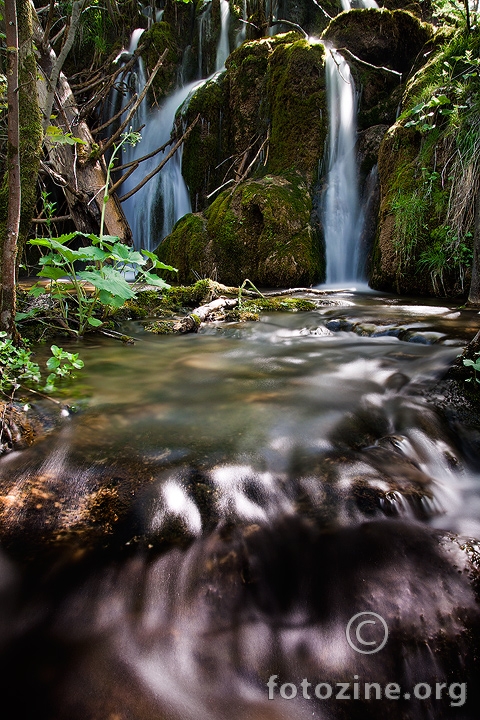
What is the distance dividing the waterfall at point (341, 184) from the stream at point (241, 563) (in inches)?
232

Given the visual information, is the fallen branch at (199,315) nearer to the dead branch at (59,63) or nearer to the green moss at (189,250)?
the dead branch at (59,63)

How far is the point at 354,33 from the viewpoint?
882 centimetres

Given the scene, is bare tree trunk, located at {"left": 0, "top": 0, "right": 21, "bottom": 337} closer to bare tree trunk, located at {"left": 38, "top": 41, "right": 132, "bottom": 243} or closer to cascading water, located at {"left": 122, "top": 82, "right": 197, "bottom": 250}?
bare tree trunk, located at {"left": 38, "top": 41, "right": 132, "bottom": 243}

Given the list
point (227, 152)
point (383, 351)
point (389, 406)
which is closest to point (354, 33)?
point (227, 152)

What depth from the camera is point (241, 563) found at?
121 cm

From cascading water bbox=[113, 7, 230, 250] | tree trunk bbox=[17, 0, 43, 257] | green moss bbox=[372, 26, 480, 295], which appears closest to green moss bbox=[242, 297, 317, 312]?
green moss bbox=[372, 26, 480, 295]

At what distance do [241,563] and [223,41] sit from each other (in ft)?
54.0

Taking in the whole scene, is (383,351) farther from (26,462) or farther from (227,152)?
(227,152)

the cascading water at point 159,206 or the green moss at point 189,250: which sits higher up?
the cascading water at point 159,206

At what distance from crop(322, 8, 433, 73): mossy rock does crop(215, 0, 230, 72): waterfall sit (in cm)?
551

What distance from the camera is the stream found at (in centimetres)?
92

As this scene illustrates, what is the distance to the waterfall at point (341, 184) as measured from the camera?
7613 millimetres

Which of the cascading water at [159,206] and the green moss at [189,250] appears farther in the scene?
the cascading water at [159,206]

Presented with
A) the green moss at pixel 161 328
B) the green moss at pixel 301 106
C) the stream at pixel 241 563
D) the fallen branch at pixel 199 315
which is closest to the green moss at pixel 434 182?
the green moss at pixel 301 106
